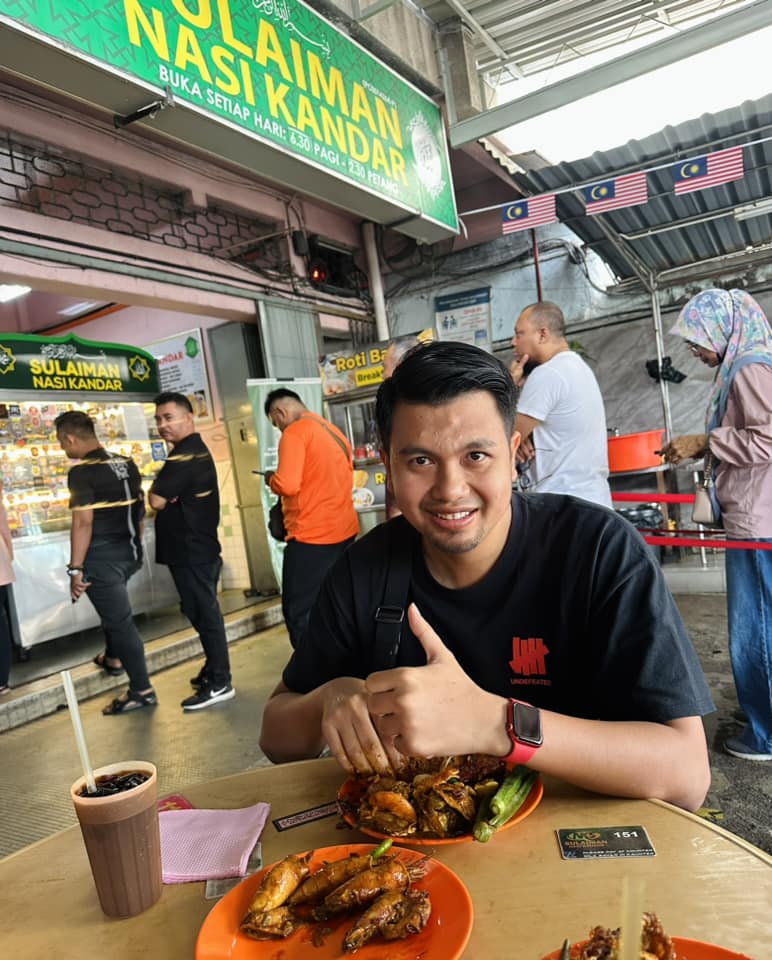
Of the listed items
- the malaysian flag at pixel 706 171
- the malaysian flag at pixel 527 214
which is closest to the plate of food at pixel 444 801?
the malaysian flag at pixel 706 171

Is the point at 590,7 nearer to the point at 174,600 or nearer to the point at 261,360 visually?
the point at 261,360

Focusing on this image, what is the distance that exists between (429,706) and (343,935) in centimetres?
32

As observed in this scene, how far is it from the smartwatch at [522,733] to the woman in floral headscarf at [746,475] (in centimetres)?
234

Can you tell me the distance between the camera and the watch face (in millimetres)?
1052

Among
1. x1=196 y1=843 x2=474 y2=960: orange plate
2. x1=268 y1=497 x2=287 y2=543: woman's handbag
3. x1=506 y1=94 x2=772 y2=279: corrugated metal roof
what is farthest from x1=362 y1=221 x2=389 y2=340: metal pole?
x1=196 y1=843 x2=474 y2=960: orange plate

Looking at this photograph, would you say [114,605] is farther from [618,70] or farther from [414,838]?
[618,70]

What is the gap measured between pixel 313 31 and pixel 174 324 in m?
5.31

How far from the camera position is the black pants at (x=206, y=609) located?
439 centimetres

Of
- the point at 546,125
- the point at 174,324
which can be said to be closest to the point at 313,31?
the point at 546,125

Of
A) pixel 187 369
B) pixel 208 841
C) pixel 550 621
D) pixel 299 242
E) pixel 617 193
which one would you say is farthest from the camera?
pixel 187 369

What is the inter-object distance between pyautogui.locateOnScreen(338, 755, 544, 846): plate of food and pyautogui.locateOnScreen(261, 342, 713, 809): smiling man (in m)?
0.05

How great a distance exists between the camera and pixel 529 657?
4.56ft

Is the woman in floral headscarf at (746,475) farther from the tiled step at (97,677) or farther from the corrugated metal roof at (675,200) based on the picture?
the tiled step at (97,677)

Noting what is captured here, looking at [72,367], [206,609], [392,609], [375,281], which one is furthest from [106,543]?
[375,281]
